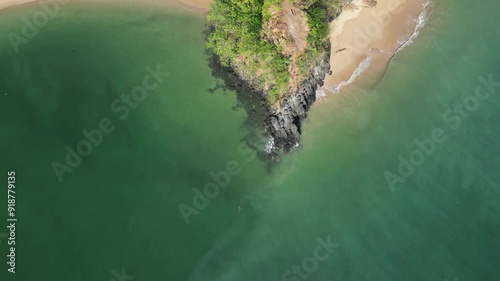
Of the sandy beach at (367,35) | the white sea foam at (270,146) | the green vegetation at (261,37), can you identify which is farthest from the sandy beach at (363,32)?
the white sea foam at (270,146)

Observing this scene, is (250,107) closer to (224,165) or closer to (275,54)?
(275,54)

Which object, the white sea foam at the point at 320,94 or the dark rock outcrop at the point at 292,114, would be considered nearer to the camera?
the dark rock outcrop at the point at 292,114

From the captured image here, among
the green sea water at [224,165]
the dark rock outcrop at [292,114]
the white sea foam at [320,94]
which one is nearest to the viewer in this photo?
the green sea water at [224,165]

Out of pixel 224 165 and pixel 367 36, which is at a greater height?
pixel 367 36

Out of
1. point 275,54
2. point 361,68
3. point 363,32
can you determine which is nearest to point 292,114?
point 275,54

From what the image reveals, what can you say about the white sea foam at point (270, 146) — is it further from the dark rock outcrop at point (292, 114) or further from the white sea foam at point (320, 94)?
the white sea foam at point (320, 94)

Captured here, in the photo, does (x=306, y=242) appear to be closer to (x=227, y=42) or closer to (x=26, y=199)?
(x=227, y=42)
